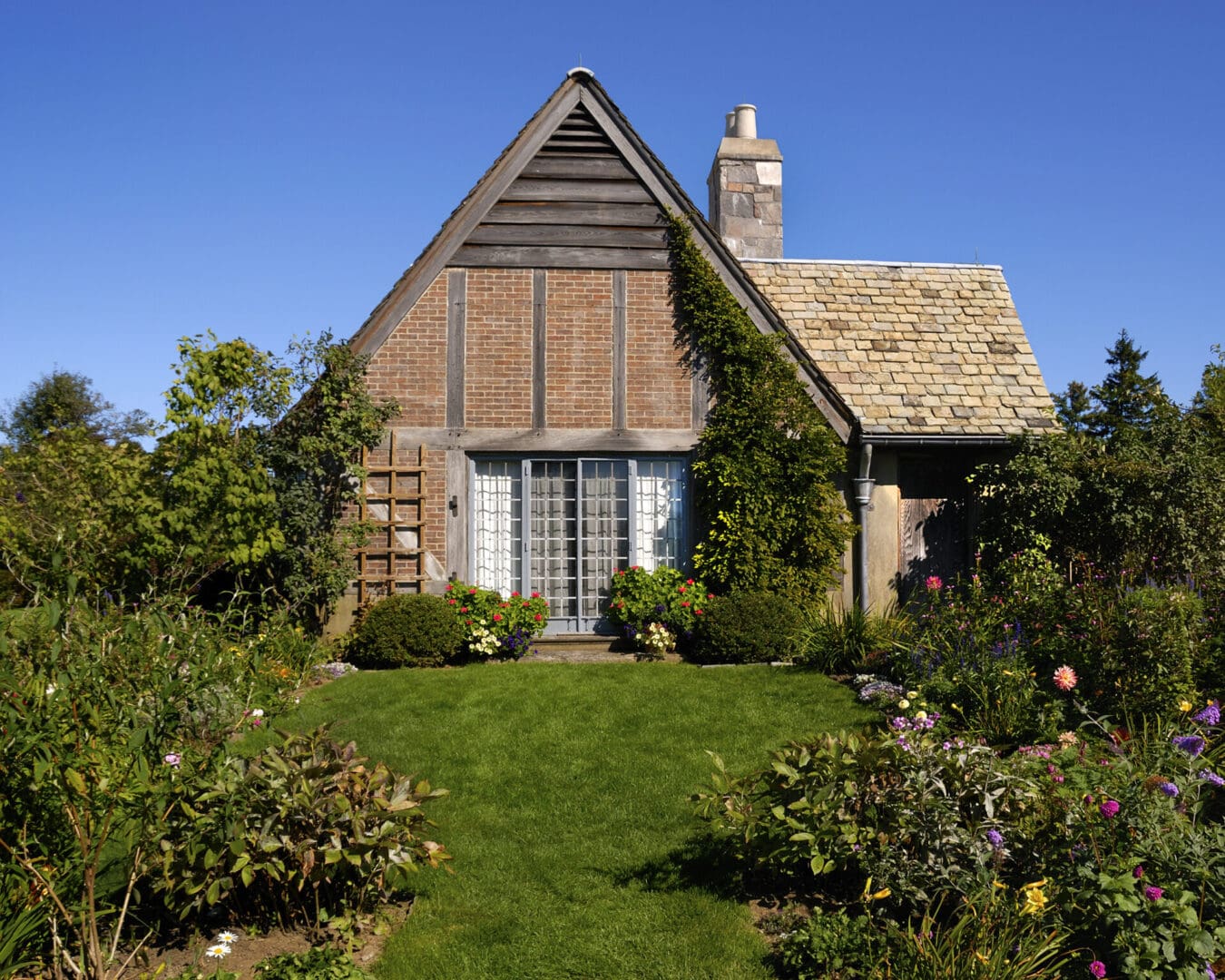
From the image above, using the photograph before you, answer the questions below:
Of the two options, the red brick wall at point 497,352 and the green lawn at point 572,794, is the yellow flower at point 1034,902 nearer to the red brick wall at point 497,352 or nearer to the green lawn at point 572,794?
the green lawn at point 572,794

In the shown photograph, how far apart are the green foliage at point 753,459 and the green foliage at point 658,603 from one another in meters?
0.36

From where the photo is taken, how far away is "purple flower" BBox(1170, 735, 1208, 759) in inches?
185

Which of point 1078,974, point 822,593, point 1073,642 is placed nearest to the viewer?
point 1078,974

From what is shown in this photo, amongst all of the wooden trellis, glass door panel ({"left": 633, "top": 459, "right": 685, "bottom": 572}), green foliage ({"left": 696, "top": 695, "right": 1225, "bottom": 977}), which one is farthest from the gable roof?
green foliage ({"left": 696, "top": 695, "right": 1225, "bottom": 977})

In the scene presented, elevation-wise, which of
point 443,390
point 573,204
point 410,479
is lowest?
point 410,479

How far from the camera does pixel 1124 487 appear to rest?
11.4m

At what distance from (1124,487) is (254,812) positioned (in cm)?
1018

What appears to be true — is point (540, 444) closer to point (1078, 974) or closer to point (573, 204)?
point (573, 204)

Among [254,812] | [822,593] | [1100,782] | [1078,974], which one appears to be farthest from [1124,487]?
[254,812]

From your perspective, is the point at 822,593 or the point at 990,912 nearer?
the point at 990,912

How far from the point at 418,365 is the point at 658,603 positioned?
13.1ft

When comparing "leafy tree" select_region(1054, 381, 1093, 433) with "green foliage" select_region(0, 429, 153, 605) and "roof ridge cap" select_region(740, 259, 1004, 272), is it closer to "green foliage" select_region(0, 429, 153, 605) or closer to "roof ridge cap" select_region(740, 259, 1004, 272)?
"roof ridge cap" select_region(740, 259, 1004, 272)

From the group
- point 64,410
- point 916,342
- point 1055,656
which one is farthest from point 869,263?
point 64,410

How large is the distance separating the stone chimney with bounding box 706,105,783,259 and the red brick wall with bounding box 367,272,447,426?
19.1 feet
